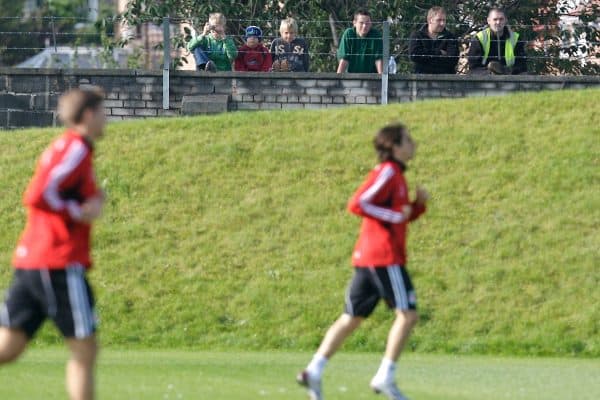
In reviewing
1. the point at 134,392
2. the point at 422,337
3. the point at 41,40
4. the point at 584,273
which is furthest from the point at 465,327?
the point at 41,40

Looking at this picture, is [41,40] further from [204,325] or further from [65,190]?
[65,190]

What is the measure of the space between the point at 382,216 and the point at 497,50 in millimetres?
13428

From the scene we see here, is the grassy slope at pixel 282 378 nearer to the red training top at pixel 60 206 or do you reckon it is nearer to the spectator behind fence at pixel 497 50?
the red training top at pixel 60 206

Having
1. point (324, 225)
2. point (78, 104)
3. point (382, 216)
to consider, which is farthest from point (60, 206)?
point (324, 225)

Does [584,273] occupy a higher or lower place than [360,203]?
lower

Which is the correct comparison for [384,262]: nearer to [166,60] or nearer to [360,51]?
[360,51]

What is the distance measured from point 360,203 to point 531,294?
8213 mm

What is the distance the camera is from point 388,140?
9625 millimetres

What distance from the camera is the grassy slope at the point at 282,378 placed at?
33.5 ft

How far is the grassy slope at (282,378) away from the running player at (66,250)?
6.97ft

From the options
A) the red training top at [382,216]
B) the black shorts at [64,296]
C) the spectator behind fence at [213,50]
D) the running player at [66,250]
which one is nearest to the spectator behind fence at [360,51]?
the spectator behind fence at [213,50]

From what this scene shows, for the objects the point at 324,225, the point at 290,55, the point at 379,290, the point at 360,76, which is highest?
the point at 290,55

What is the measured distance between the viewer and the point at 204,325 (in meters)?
17.1

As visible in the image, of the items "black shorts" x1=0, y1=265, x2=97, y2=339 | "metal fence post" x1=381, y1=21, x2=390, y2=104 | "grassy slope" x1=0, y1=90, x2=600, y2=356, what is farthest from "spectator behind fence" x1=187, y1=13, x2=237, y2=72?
"black shorts" x1=0, y1=265, x2=97, y2=339
